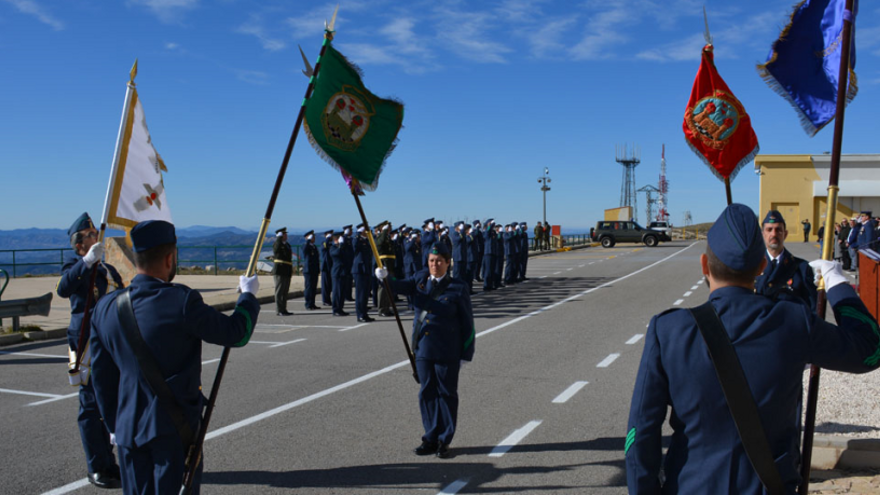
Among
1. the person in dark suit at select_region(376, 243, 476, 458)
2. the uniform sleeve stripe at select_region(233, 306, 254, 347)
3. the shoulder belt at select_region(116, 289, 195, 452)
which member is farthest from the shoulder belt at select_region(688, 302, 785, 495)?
the person in dark suit at select_region(376, 243, 476, 458)

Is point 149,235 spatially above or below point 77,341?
above

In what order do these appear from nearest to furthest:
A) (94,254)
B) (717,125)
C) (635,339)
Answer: (717,125) < (94,254) < (635,339)

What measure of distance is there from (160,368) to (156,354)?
0.24 ft

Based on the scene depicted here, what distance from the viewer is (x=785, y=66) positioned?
174 inches

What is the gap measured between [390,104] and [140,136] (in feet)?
7.53

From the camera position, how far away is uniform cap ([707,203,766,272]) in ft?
8.05

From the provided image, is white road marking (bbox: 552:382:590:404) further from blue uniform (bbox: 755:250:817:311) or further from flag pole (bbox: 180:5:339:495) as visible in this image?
flag pole (bbox: 180:5:339:495)

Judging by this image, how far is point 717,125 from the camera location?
5.08 m

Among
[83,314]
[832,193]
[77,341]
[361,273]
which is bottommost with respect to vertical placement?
[361,273]

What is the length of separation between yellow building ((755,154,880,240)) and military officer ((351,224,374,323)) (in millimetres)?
44947

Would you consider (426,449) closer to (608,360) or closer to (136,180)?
(136,180)

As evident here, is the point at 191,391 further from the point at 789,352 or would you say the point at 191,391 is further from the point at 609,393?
the point at 609,393

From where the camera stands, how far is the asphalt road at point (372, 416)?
16.7 ft

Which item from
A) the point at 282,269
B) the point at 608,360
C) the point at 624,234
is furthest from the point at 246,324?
the point at 624,234
